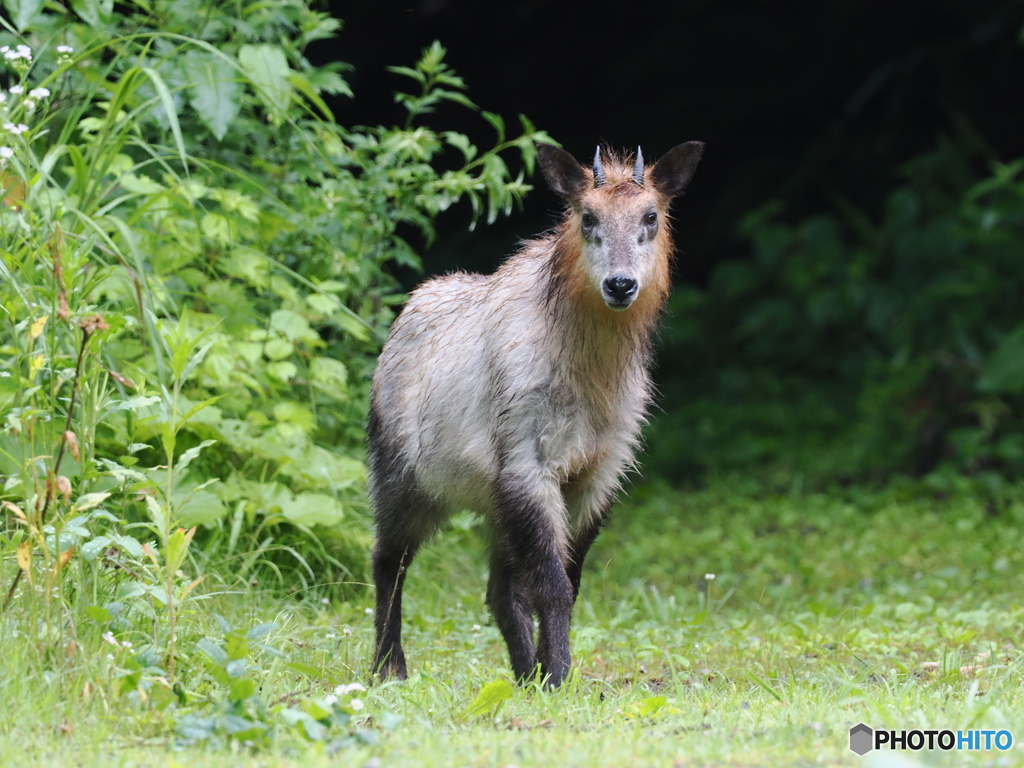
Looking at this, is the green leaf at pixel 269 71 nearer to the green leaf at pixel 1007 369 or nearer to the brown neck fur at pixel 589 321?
the brown neck fur at pixel 589 321

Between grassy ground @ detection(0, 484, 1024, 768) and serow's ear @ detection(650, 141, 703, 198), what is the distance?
70.6 inches

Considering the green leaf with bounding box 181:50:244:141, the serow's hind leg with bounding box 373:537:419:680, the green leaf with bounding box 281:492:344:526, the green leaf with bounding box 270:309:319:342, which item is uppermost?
the green leaf with bounding box 181:50:244:141

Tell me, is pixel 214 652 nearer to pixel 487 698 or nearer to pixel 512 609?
pixel 487 698

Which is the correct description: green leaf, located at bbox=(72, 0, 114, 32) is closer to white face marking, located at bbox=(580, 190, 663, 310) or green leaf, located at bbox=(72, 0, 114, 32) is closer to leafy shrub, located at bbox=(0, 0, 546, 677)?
leafy shrub, located at bbox=(0, 0, 546, 677)

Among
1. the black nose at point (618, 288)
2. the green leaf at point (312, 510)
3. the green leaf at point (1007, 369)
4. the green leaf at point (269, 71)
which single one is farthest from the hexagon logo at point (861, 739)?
the green leaf at point (1007, 369)

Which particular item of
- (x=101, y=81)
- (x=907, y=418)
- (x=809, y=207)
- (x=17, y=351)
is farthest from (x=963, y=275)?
(x=17, y=351)

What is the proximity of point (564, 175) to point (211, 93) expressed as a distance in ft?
6.11

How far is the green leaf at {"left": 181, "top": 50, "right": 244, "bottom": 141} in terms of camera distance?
576cm

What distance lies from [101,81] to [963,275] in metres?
7.37

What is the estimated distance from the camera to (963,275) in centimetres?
1044

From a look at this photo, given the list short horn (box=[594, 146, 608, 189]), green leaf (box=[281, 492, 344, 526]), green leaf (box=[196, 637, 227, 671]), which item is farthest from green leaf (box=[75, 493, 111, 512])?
short horn (box=[594, 146, 608, 189])

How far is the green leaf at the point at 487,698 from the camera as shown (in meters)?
3.77

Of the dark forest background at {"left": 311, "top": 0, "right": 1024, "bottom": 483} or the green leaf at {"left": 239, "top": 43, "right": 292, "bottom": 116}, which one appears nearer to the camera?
the green leaf at {"left": 239, "top": 43, "right": 292, "bottom": 116}

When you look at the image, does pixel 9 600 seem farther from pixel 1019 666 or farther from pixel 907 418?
pixel 907 418
